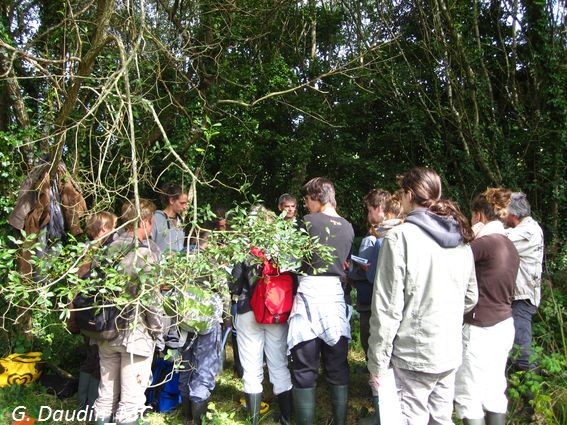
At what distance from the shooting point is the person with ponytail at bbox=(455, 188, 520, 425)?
10.2 feet

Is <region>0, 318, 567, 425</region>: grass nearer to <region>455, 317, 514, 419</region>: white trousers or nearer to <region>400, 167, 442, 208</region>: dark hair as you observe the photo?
<region>455, 317, 514, 419</region>: white trousers

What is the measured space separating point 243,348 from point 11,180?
11.0ft

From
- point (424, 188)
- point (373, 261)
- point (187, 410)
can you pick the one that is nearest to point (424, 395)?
point (424, 188)

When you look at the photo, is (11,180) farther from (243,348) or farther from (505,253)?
(505,253)

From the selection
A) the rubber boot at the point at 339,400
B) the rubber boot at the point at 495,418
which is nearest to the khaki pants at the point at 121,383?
the rubber boot at the point at 339,400

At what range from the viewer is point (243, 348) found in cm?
379

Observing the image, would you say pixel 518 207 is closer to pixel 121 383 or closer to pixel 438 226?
pixel 438 226

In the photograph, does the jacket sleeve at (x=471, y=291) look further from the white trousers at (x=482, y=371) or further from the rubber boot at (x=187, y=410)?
the rubber boot at (x=187, y=410)

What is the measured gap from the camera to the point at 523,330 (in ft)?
12.6

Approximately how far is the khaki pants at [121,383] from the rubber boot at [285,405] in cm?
117

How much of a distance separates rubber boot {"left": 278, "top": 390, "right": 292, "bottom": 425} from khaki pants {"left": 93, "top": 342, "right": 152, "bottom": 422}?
117 centimetres

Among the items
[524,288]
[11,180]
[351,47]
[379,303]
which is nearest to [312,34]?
[351,47]

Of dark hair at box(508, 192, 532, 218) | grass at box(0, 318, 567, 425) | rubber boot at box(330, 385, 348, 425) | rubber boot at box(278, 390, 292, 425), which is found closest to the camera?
grass at box(0, 318, 567, 425)

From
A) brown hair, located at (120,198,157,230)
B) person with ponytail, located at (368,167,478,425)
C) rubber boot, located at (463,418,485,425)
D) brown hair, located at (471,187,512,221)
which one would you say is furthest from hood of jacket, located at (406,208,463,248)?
brown hair, located at (120,198,157,230)
